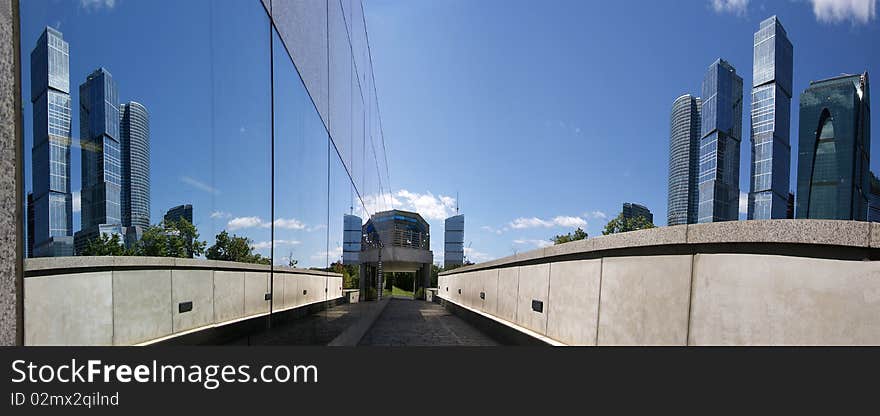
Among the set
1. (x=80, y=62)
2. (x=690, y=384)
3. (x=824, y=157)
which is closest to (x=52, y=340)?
(x=80, y=62)

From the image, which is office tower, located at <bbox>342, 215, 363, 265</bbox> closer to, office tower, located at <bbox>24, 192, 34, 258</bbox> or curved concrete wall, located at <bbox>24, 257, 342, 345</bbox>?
curved concrete wall, located at <bbox>24, 257, 342, 345</bbox>

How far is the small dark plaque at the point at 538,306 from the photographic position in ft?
20.4

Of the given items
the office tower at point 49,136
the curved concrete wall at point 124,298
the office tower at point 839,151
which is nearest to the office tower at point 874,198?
the office tower at point 839,151

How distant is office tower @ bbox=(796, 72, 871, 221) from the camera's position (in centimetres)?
1819

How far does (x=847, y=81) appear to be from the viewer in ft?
59.3

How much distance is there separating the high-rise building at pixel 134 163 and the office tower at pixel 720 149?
105ft

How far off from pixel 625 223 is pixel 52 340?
160 ft

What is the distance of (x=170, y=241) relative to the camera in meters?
3.19

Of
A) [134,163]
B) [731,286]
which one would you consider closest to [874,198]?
[731,286]

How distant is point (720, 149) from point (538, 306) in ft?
96.0

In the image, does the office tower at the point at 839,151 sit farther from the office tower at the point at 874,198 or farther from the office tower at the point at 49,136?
the office tower at the point at 49,136

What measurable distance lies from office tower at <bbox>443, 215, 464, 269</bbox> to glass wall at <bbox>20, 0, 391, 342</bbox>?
73.2m

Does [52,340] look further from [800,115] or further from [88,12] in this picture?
[800,115]

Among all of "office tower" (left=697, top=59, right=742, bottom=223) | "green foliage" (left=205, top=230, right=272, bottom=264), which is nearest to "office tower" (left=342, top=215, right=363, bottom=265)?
"green foliage" (left=205, top=230, right=272, bottom=264)
